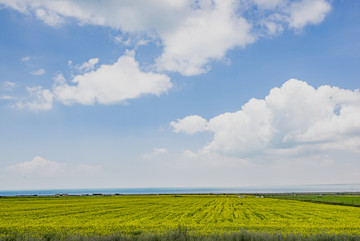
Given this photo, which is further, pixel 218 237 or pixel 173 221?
pixel 173 221

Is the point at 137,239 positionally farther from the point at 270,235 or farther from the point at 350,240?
the point at 350,240

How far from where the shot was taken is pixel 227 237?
15047 millimetres

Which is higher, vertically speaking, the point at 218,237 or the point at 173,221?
the point at 218,237

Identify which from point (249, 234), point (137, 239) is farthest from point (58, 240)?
point (249, 234)

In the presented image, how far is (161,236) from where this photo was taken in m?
15.5

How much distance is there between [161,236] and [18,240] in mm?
8066

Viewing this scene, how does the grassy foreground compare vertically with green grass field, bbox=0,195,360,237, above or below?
above

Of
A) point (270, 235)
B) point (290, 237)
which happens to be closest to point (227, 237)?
point (270, 235)

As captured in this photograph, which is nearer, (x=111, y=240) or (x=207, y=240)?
(x=207, y=240)

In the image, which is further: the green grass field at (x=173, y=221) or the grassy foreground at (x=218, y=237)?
the green grass field at (x=173, y=221)

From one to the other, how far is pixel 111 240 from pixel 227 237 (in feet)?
21.5

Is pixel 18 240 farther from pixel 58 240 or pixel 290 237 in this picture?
pixel 290 237

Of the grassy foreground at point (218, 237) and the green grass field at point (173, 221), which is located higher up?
the grassy foreground at point (218, 237)

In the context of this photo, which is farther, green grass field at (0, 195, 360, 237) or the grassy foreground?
green grass field at (0, 195, 360, 237)
